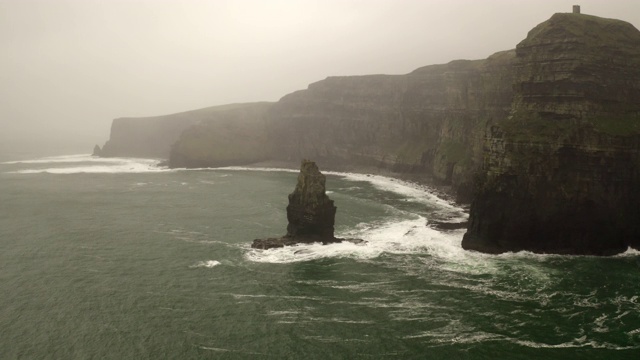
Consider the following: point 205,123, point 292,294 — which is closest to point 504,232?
point 292,294

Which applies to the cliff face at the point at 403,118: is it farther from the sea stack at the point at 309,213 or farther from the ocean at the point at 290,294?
the sea stack at the point at 309,213

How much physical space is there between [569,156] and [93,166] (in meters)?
130

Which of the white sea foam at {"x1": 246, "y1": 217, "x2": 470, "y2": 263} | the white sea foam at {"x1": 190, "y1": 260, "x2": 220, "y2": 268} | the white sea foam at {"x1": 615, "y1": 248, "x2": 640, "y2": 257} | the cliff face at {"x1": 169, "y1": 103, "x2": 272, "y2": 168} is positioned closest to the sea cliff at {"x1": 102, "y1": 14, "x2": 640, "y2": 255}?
the white sea foam at {"x1": 615, "y1": 248, "x2": 640, "y2": 257}

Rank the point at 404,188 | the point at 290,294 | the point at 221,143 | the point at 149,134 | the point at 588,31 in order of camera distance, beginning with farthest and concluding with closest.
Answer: the point at 149,134 → the point at 221,143 → the point at 404,188 → the point at 588,31 → the point at 290,294

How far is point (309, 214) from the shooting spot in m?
52.8

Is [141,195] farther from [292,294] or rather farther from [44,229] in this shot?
[292,294]

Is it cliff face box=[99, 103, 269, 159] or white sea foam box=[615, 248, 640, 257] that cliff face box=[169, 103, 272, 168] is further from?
white sea foam box=[615, 248, 640, 257]

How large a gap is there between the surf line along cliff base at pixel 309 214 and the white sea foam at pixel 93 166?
274 ft

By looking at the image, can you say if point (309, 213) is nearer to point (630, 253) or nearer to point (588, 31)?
point (630, 253)

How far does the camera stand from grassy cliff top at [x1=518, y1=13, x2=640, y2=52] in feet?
171

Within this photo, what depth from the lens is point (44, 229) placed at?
60.3 m

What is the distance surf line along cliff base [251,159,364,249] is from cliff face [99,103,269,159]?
112m

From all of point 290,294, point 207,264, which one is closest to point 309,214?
point 207,264

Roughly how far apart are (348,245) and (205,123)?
97.6 metres
